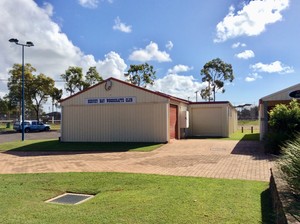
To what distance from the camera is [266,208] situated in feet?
17.3

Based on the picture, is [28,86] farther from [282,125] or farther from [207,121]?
[282,125]

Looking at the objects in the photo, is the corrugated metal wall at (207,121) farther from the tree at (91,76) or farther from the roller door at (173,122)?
the tree at (91,76)

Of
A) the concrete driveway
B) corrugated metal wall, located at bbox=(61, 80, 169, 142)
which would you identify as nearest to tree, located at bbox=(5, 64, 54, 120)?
corrugated metal wall, located at bbox=(61, 80, 169, 142)

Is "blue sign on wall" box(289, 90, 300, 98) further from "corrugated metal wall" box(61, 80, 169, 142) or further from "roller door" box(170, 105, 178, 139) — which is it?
"roller door" box(170, 105, 178, 139)

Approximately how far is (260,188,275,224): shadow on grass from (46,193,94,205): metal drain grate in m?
3.48

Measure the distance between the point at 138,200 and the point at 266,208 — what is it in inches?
90.9

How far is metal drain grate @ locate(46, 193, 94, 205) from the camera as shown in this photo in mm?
6234

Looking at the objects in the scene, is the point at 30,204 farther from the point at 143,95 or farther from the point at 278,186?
the point at 143,95

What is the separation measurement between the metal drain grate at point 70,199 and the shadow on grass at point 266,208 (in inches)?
137

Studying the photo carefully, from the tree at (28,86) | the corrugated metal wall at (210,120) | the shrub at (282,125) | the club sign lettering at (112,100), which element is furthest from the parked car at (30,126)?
the shrub at (282,125)

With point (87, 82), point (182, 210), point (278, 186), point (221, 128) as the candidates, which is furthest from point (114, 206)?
point (87, 82)

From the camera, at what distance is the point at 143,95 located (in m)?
18.8

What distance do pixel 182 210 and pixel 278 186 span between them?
161 centimetres

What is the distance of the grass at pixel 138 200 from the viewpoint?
4.90 m
